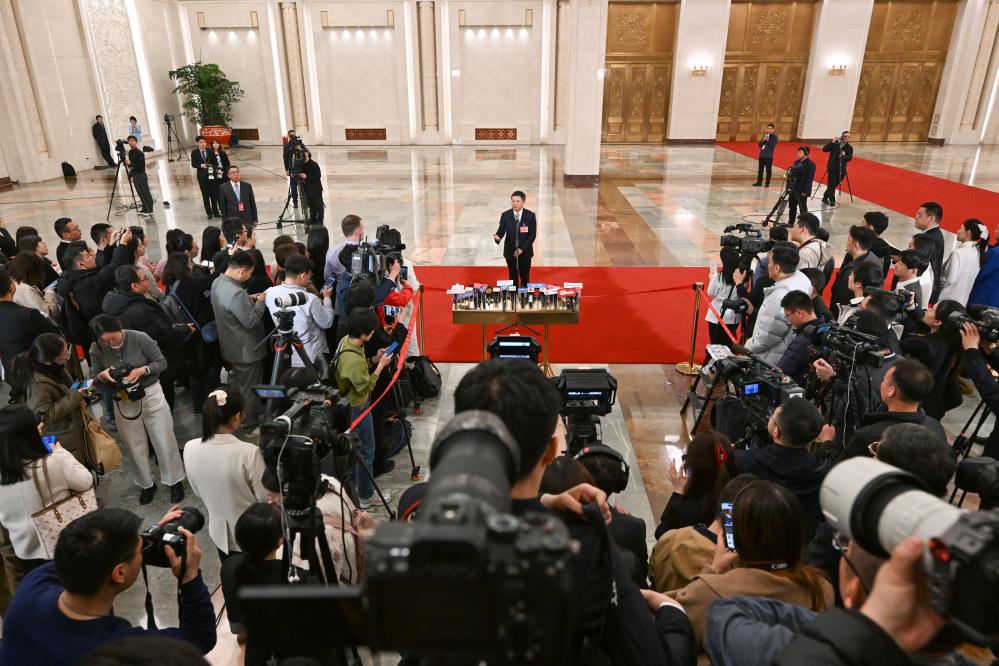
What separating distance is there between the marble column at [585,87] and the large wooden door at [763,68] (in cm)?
1073

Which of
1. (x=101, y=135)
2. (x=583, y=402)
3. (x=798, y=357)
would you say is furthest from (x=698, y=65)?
(x=583, y=402)

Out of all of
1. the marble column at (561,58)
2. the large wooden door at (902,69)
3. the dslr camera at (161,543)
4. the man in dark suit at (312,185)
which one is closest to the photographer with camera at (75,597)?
the dslr camera at (161,543)

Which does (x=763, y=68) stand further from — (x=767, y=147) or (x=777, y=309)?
(x=777, y=309)

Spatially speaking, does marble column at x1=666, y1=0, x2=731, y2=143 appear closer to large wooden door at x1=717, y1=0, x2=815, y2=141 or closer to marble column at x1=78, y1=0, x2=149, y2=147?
large wooden door at x1=717, y1=0, x2=815, y2=141

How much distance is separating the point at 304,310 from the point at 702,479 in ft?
10.6

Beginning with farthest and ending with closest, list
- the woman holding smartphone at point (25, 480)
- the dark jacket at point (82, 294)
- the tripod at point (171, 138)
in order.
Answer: the tripod at point (171, 138), the dark jacket at point (82, 294), the woman holding smartphone at point (25, 480)

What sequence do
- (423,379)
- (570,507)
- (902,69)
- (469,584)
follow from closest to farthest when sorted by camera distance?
(469,584)
(570,507)
(423,379)
(902,69)

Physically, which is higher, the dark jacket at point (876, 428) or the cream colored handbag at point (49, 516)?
the dark jacket at point (876, 428)

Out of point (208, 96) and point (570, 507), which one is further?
point (208, 96)

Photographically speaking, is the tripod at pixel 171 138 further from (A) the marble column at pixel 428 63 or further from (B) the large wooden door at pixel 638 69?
(B) the large wooden door at pixel 638 69

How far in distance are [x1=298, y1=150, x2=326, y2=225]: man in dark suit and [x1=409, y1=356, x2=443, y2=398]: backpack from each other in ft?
24.0

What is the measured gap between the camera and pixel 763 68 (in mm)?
23797

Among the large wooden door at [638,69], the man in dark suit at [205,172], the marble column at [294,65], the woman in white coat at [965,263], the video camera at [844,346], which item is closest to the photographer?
the video camera at [844,346]

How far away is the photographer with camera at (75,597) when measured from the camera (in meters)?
1.89
